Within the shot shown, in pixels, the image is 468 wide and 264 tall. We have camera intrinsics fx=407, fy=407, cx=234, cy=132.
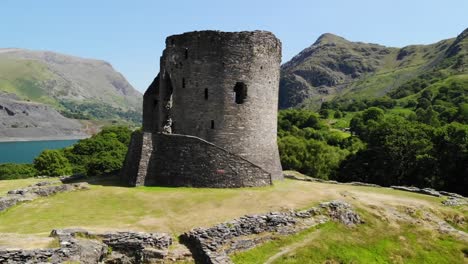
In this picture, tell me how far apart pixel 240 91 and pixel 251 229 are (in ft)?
42.2

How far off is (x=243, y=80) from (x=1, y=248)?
1874 centimetres

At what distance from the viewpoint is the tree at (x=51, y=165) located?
5510 centimetres

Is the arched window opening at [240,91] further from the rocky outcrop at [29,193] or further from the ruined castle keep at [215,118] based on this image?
the rocky outcrop at [29,193]

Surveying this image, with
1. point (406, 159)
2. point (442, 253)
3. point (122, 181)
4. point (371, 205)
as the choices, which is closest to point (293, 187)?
point (371, 205)

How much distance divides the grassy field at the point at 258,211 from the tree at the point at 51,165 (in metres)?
32.9

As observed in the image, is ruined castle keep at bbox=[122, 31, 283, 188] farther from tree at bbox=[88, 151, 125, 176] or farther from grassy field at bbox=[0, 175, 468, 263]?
tree at bbox=[88, 151, 125, 176]

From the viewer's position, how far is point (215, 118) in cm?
2847

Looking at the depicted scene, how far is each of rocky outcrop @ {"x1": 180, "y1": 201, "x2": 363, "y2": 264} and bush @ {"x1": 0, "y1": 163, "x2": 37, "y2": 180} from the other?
4644 cm

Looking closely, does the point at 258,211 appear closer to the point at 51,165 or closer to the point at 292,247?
the point at 292,247

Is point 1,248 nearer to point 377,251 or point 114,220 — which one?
point 114,220

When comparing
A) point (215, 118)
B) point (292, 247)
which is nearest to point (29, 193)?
point (215, 118)

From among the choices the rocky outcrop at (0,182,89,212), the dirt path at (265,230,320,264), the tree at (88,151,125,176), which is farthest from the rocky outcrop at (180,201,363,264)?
the tree at (88,151,125,176)

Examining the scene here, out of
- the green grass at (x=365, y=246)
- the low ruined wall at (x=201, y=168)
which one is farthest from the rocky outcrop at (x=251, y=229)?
the low ruined wall at (x=201, y=168)

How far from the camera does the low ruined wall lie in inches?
1037
